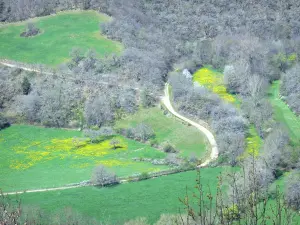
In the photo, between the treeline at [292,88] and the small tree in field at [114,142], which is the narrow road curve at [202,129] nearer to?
the small tree in field at [114,142]

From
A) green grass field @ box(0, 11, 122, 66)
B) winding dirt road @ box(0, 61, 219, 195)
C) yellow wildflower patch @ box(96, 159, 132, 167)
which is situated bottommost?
yellow wildflower patch @ box(96, 159, 132, 167)

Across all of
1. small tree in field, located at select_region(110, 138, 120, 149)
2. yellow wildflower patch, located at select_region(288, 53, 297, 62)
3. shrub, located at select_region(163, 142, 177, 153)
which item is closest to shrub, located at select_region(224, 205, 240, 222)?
shrub, located at select_region(163, 142, 177, 153)

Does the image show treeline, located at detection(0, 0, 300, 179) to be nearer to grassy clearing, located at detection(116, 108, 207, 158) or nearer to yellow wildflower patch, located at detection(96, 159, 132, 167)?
grassy clearing, located at detection(116, 108, 207, 158)

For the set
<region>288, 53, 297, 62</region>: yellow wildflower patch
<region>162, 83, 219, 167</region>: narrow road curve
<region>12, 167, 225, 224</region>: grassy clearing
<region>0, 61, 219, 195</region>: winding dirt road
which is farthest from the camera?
<region>288, 53, 297, 62</region>: yellow wildflower patch

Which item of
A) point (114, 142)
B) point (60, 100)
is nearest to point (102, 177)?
point (114, 142)

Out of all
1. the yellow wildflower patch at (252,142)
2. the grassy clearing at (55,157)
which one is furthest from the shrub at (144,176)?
the yellow wildflower patch at (252,142)

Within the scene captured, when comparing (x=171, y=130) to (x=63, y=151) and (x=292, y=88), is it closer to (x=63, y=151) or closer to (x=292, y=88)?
(x=63, y=151)

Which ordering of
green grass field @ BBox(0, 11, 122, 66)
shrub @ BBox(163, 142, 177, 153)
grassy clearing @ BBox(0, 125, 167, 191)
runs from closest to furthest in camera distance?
1. grassy clearing @ BBox(0, 125, 167, 191)
2. shrub @ BBox(163, 142, 177, 153)
3. green grass field @ BBox(0, 11, 122, 66)
